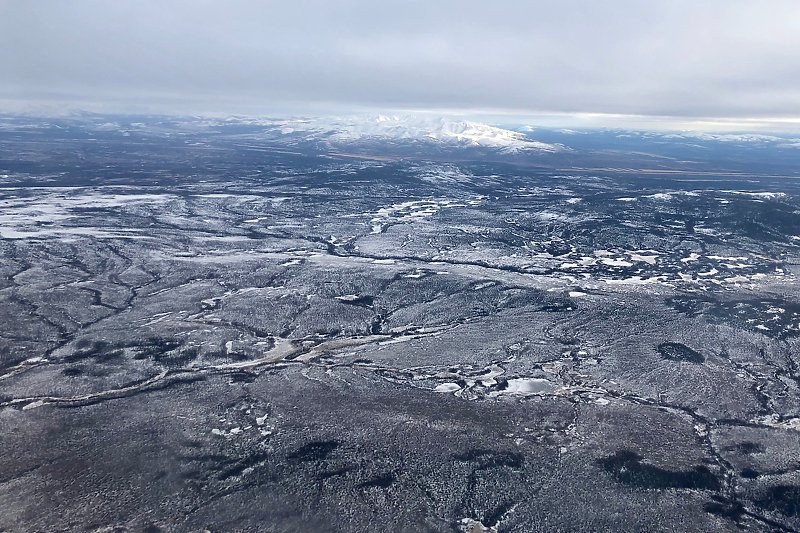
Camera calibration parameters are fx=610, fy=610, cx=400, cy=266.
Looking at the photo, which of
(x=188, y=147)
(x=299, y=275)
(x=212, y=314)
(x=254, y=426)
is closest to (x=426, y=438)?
(x=254, y=426)

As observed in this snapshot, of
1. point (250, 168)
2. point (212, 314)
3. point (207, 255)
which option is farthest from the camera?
point (250, 168)

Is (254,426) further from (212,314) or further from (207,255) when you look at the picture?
(207,255)

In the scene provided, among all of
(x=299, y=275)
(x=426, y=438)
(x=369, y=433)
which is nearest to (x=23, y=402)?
(x=369, y=433)

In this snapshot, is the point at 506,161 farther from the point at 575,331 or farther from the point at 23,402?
the point at 23,402

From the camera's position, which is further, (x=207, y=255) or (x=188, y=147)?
(x=188, y=147)

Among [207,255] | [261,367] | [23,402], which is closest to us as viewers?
[23,402]

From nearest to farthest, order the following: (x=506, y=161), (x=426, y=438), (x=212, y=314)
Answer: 1. (x=426, y=438)
2. (x=212, y=314)
3. (x=506, y=161)

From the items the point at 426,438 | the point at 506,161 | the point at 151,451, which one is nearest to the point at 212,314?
the point at 151,451

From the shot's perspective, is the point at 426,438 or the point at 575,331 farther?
the point at 575,331

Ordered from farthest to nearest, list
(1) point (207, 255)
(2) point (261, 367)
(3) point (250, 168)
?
(3) point (250, 168)
(1) point (207, 255)
(2) point (261, 367)
